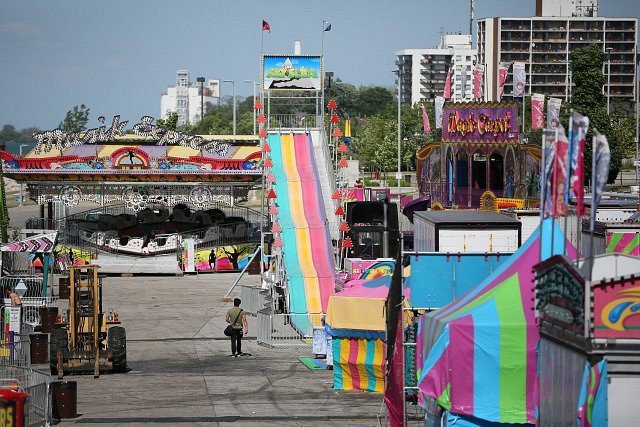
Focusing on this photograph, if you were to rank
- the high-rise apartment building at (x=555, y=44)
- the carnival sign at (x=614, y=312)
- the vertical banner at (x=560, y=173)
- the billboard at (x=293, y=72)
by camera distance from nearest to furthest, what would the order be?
the carnival sign at (x=614, y=312)
the vertical banner at (x=560, y=173)
the billboard at (x=293, y=72)
the high-rise apartment building at (x=555, y=44)

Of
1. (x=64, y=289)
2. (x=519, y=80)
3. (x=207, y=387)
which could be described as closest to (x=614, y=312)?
(x=207, y=387)

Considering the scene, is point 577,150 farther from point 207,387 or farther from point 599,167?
point 207,387

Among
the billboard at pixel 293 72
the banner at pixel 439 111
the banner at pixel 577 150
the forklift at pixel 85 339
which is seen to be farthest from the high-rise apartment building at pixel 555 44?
the banner at pixel 577 150

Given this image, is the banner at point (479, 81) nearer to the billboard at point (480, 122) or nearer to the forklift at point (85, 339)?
the billboard at point (480, 122)

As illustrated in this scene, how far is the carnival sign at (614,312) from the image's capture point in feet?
48.2

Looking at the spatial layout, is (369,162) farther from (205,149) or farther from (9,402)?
(9,402)

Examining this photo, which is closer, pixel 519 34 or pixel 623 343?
pixel 623 343

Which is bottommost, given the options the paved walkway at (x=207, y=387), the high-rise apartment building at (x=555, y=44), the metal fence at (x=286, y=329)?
the paved walkway at (x=207, y=387)

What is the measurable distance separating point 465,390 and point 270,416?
6.29m

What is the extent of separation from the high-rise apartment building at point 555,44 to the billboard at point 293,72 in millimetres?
102278

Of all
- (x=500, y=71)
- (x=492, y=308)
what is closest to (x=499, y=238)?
(x=492, y=308)

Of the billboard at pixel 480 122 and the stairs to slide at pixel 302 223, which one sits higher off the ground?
the billboard at pixel 480 122

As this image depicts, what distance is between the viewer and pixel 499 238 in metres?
26.5

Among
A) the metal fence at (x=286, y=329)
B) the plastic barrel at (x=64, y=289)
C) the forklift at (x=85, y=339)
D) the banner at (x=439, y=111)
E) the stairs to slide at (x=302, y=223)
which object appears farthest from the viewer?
the banner at (x=439, y=111)
